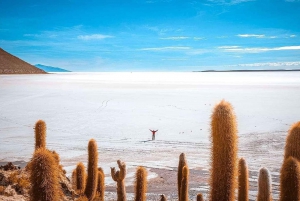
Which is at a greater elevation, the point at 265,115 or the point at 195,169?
the point at 265,115

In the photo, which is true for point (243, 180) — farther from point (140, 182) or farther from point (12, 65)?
point (12, 65)

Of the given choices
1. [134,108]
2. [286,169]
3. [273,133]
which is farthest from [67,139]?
[286,169]

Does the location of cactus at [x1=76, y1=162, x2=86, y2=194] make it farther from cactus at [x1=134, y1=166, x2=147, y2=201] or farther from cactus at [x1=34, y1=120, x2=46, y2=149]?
cactus at [x1=134, y1=166, x2=147, y2=201]

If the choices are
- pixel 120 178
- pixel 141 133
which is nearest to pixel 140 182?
pixel 120 178

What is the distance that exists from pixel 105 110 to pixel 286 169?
2527 centimetres

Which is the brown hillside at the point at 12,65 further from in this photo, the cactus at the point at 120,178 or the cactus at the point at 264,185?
the cactus at the point at 264,185

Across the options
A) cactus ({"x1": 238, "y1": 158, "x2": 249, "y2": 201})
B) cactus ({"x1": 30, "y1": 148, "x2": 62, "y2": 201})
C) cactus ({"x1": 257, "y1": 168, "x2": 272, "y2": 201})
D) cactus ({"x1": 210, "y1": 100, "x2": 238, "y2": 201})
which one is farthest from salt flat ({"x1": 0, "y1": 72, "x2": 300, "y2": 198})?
cactus ({"x1": 30, "y1": 148, "x2": 62, "y2": 201})

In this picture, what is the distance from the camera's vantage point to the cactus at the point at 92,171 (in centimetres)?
604

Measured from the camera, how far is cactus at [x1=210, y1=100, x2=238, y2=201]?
324 cm

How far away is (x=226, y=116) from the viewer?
10.7ft

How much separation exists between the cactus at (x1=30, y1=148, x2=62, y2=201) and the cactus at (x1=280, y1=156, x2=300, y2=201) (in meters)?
2.25

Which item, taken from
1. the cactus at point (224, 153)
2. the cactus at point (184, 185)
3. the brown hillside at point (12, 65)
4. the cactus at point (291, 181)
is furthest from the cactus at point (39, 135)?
the brown hillside at point (12, 65)

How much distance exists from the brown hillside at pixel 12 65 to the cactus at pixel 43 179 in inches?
6219

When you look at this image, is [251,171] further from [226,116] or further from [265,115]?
[265,115]
